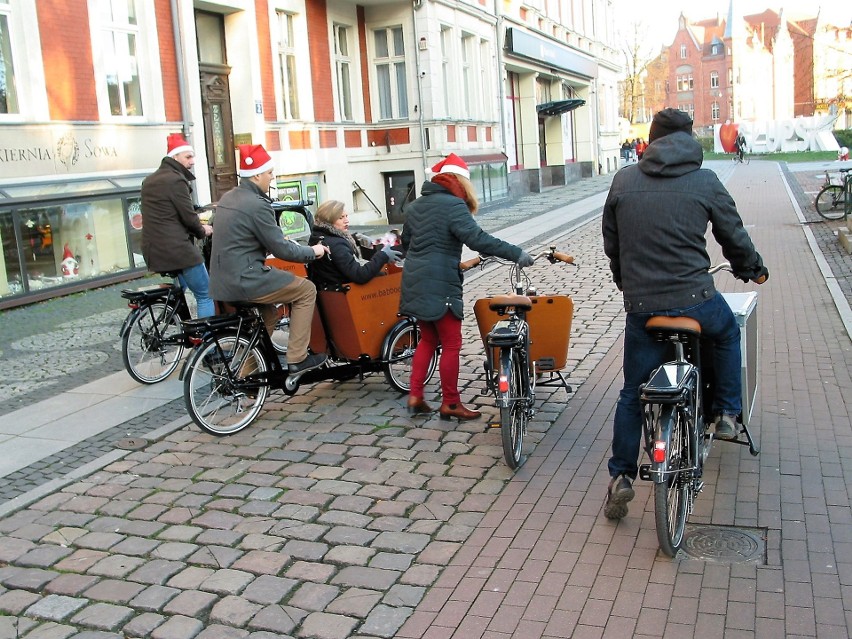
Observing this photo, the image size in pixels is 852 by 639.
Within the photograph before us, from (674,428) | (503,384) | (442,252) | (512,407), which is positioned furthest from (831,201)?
(674,428)

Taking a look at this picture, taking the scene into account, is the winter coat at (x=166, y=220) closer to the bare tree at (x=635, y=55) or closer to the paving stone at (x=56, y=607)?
the paving stone at (x=56, y=607)

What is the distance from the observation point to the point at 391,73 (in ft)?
76.5

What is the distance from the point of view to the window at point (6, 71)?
12336mm

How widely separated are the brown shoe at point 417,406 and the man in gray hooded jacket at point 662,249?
219 cm

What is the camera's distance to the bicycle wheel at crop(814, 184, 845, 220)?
61.5 ft

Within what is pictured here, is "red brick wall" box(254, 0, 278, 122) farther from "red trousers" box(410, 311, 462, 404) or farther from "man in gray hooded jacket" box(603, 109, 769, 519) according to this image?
"man in gray hooded jacket" box(603, 109, 769, 519)

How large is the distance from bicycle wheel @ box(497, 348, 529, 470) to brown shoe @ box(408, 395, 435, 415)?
3.59 feet

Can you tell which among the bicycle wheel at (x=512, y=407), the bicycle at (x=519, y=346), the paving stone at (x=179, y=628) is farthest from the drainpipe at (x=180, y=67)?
the paving stone at (x=179, y=628)

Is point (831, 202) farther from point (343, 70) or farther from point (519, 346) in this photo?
point (519, 346)

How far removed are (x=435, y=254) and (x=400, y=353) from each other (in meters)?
1.14

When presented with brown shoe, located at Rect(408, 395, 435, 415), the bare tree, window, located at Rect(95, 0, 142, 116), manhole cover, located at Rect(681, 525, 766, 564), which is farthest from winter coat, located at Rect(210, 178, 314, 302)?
the bare tree

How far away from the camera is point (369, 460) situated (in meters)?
5.82

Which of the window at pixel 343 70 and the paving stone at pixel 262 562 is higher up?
the window at pixel 343 70

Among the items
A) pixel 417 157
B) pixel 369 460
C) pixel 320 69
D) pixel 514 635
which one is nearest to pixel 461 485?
pixel 369 460
